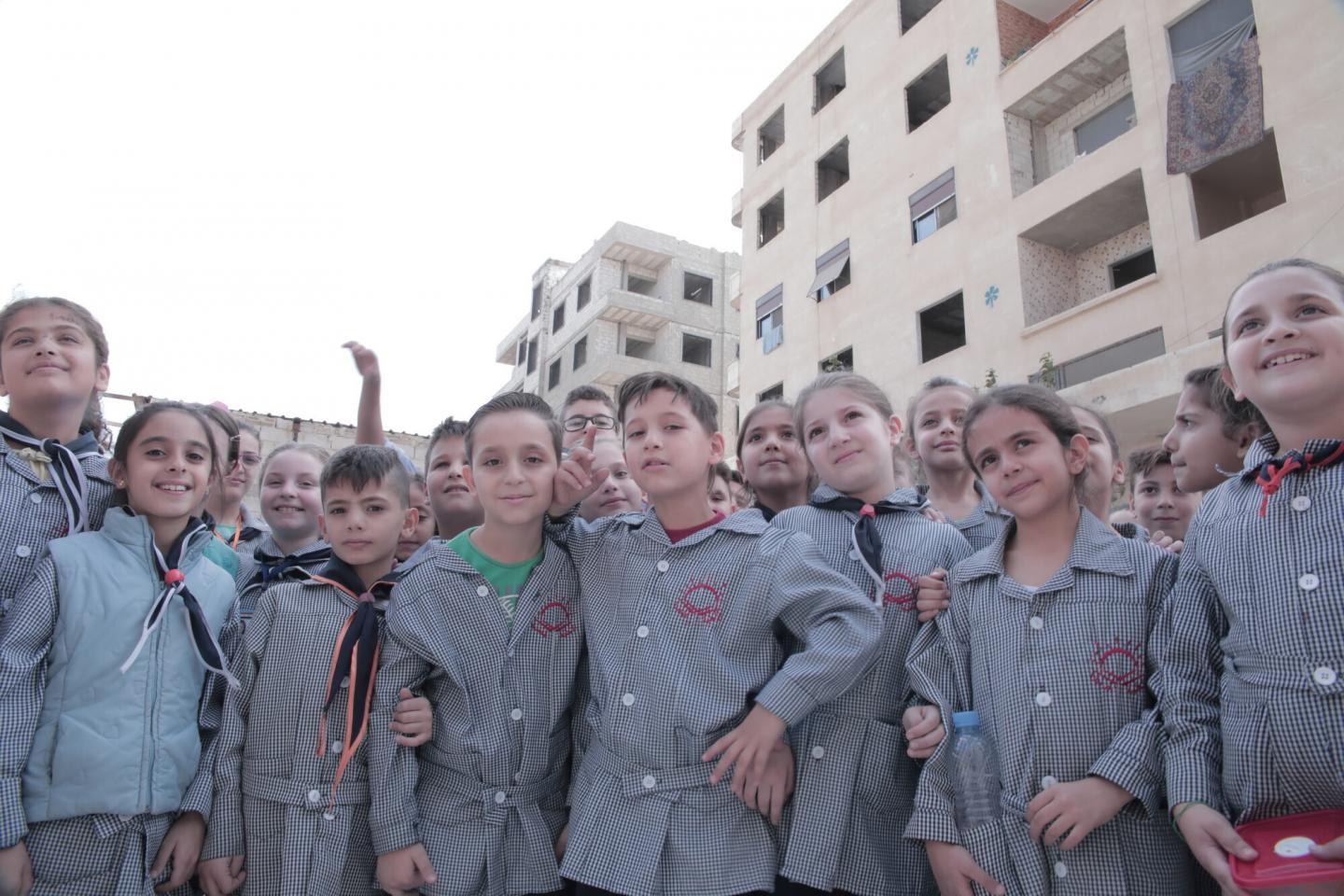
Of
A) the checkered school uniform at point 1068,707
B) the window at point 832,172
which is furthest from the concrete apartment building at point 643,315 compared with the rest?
the checkered school uniform at point 1068,707

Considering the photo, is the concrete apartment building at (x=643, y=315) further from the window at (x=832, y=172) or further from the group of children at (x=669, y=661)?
the group of children at (x=669, y=661)

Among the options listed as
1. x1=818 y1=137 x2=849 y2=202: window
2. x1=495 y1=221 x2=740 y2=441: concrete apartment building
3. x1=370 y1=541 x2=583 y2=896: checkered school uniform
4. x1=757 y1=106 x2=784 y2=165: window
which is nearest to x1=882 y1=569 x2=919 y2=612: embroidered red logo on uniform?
x1=370 y1=541 x2=583 y2=896: checkered school uniform

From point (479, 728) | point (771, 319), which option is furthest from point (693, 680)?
point (771, 319)

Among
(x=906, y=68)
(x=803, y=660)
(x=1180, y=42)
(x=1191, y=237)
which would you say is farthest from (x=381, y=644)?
(x=906, y=68)

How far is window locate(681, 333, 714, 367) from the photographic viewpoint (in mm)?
27984

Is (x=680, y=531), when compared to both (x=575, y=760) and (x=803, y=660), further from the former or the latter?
(x=575, y=760)

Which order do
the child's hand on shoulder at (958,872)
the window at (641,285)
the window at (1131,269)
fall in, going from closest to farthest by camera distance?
the child's hand on shoulder at (958,872)
the window at (1131,269)
the window at (641,285)

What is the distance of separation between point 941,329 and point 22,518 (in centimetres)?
1460

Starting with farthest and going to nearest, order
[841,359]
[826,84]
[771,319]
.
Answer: [771,319] < [826,84] < [841,359]

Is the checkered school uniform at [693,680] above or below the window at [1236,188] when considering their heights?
below

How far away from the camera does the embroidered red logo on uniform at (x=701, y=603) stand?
2357 mm

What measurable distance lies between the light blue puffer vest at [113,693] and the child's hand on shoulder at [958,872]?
2138 mm

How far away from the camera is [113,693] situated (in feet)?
7.91

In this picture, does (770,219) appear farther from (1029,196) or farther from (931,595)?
(931,595)
